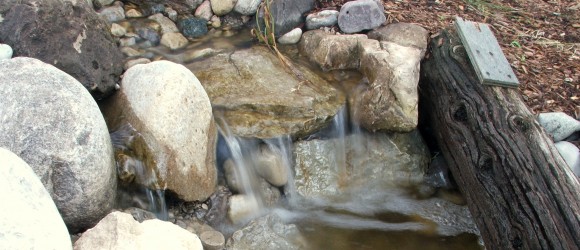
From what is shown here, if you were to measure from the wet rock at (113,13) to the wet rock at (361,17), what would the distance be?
1792mm

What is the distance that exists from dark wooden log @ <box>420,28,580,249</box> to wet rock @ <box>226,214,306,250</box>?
1.15 m

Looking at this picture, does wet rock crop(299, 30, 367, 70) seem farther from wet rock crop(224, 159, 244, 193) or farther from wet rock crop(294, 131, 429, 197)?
wet rock crop(224, 159, 244, 193)

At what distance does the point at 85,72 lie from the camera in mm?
3576

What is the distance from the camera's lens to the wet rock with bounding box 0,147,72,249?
206 centimetres

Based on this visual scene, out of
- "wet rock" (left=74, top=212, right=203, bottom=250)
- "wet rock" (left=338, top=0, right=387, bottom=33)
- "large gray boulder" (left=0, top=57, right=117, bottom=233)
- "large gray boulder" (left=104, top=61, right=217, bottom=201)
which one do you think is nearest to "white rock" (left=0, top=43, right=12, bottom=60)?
"large gray boulder" (left=0, top=57, right=117, bottom=233)

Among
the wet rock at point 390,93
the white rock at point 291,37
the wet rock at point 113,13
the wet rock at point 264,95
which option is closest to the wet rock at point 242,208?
the wet rock at point 264,95

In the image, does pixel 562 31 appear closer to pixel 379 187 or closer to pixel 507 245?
pixel 379 187

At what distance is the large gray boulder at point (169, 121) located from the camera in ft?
11.2

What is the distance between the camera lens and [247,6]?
15.9 ft

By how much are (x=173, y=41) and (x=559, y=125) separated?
9.70ft

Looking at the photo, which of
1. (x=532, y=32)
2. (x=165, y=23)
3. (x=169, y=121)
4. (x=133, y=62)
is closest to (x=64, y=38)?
(x=133, y=62)

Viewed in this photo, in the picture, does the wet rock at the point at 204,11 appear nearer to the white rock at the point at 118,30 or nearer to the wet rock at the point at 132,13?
the wet rock at the point at 132,13

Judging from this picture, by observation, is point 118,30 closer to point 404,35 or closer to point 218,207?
point 218,207

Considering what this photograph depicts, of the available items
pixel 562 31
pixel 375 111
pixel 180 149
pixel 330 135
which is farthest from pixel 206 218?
pixel 562 31
